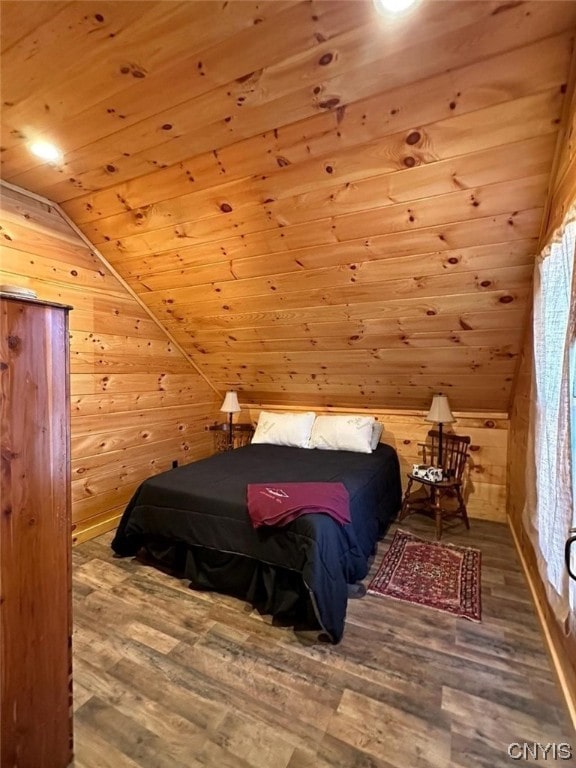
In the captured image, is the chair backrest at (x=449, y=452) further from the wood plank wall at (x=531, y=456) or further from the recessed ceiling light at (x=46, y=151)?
the recessed ceiling light at (x=46, y=151)

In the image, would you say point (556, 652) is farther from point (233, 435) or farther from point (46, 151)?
point (46, 151)

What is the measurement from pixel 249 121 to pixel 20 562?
186 cm

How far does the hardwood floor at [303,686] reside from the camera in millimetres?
1226

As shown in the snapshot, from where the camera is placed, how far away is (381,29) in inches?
46.3

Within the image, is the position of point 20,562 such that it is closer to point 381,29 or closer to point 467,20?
point 381,29

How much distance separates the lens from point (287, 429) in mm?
3521

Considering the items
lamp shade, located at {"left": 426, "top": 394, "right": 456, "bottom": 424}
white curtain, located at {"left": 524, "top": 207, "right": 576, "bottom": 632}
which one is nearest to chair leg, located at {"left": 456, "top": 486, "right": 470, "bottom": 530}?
lamp shade, located at {"left": 426, "top": 394, "right": 456, "bottom": 424}

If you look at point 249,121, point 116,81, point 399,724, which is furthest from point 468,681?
point 116,81

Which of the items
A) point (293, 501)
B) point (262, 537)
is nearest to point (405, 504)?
point (293, 501)

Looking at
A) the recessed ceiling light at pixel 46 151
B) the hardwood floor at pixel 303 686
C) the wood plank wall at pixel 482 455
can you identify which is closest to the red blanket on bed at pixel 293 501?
the hardwood floor at pixel 303 686

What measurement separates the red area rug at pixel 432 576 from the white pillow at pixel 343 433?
836 mm

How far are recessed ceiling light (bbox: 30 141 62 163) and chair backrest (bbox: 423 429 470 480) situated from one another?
330cm

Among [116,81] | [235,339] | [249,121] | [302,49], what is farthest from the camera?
[235,339]

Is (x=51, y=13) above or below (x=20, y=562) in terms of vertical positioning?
above
